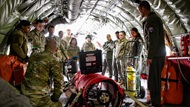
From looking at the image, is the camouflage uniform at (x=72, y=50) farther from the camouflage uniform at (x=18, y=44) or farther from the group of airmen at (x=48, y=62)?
the camouflage uniform at (x=18, y=44)

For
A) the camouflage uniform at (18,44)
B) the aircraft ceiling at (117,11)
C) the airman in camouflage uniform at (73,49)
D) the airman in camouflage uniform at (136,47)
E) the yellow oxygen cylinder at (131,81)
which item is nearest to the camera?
the aircraft ceiling at (117,11)

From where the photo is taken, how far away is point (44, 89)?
296cm

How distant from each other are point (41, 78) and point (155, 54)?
1962 millimetres

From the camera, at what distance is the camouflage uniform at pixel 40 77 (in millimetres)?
2881

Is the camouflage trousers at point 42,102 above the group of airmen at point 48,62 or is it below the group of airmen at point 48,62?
below

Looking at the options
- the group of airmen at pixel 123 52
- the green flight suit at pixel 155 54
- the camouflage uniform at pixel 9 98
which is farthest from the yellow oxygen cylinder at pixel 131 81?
the camouflage uniform at pixel 9 98

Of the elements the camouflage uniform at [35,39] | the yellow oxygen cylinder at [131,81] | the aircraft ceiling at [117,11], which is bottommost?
the yellow oxygen cylinder at [131,81]

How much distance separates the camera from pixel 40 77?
9.51 ft

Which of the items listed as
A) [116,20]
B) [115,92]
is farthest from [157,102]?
[116,20]

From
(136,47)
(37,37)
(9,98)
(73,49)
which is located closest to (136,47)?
(136,47)

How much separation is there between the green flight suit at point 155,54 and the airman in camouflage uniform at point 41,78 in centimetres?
164

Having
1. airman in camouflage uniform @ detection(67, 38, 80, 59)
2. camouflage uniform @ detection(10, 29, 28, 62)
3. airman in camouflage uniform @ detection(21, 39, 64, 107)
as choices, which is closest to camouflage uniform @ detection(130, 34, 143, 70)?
airman in camouflage uniform @ detection(67, 38, 80, 59)

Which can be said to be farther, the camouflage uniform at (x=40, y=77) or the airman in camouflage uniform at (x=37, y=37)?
the airman in camouflage uniform at (x=37, y=37)

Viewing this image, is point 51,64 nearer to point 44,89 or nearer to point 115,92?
point 44,89
